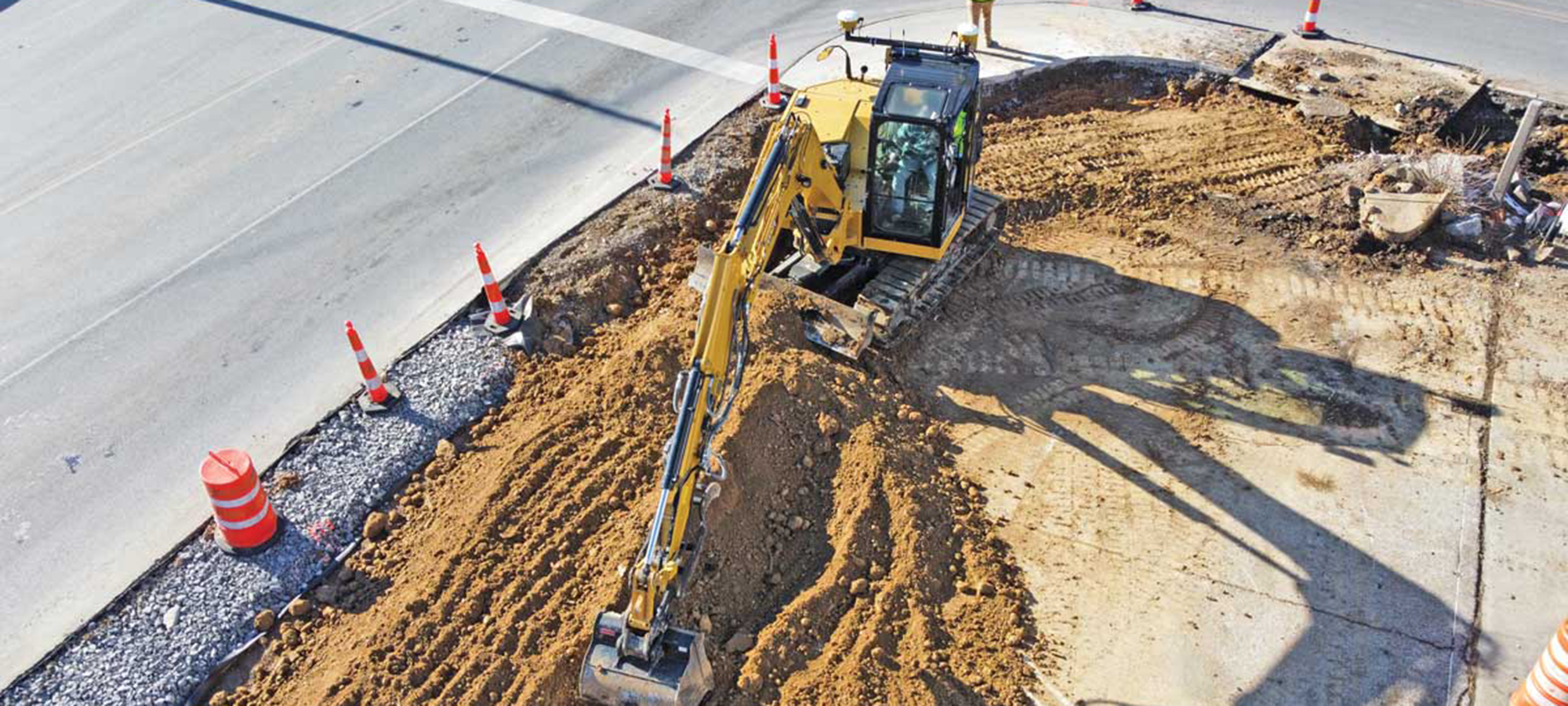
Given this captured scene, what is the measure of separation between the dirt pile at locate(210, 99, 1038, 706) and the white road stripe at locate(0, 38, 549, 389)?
4.72 m

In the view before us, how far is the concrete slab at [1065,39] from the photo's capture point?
16906 mm

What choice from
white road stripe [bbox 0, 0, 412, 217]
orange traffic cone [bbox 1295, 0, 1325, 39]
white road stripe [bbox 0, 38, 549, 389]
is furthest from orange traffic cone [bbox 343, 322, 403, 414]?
orange traffic cone [bbox 1295, 0, 1325, 39]

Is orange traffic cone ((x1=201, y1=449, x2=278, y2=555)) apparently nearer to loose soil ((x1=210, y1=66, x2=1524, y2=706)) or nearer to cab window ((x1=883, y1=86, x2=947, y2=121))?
loose soil ((x1=210, y1=66, x2=1524, y2=706))

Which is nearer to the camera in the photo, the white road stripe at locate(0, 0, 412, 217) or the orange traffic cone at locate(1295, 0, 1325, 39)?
the white road stripe at locate(0, 0, 412, 217)

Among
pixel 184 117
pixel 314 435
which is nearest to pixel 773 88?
pixel 314 435

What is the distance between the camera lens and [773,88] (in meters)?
16.1

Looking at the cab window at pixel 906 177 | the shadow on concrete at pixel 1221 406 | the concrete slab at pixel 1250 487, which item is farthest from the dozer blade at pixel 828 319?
the concrete slab at pixel 1250 487

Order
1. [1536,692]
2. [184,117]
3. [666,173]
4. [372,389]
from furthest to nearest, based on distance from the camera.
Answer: [184,117] → [666,173] → [372,389] → [1536,692]

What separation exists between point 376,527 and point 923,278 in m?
5.97

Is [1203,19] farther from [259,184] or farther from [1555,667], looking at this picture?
[259,184]

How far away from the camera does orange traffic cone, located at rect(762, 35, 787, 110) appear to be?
15.9 meters

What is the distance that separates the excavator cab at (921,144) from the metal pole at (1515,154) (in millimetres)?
6780

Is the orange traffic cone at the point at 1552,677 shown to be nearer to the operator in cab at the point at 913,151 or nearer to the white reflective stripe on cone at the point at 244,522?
the operator in cab at the point at 913,151

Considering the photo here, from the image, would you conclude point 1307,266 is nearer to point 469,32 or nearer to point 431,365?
point 431,365
